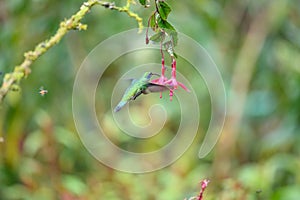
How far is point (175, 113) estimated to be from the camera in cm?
214

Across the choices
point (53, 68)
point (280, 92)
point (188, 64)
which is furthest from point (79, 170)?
point (280, 92)

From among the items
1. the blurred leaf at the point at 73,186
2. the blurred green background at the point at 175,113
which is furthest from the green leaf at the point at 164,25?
the blurred leaf at the point at 73,186

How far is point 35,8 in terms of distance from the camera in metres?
1.82

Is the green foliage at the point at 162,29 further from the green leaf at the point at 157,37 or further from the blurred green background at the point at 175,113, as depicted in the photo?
the blurred green background at the point at 175,113

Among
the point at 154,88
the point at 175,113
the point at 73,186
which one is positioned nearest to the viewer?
the point at 154,88

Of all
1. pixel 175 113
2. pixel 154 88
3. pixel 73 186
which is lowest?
pixel 154 88

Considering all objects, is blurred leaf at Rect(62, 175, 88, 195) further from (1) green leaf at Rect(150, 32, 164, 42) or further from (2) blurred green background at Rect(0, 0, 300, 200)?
(1) green leaf at Rect(150, 32, 164, 42)

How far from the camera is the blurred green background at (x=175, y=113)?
1605 mm

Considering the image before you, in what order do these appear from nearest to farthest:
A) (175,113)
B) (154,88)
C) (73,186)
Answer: (154,88) → (73,186) → (175,113)

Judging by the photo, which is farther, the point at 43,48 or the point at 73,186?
the point at 73,186

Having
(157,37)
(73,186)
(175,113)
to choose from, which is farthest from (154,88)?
(175,113)

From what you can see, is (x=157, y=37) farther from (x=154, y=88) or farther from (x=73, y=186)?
(x=73, y=186)

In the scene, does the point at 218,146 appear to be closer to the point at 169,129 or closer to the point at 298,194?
the point at 169,129

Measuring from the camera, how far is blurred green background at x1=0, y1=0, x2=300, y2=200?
63.2 inches
